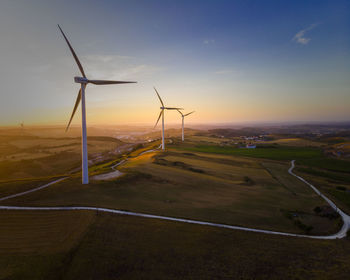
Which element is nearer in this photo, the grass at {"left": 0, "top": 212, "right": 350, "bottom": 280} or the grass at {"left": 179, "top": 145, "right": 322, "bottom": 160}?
the grass at {"left": 0, "top": 212, "right": 350, "bottom": 280}

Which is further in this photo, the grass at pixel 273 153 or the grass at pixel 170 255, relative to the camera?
the grass at pixel 273 153

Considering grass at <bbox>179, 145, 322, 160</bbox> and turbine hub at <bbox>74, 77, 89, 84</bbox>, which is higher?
turbine hub at <bbox>74, 77, 89, 84</bbox>

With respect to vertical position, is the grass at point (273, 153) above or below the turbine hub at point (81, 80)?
below

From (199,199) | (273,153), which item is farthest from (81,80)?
(273,153)

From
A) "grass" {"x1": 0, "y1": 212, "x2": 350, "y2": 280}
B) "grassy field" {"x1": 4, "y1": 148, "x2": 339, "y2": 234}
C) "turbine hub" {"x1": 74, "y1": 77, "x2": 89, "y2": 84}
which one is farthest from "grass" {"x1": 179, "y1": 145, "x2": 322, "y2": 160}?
"grass" {"x1": 0, "y1": 212, "x2": 350, "y2": 280}

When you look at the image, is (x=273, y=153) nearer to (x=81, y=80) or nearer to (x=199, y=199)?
(x=199, y=199)

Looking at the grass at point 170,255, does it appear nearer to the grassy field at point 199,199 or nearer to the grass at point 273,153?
the grassy field at point 199,199

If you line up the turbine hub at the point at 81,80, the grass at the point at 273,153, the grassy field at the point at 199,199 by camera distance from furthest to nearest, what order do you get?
the grass at the point at 273,153 < the turbine hub at the point at 81,80 < the grassy field at the point at 199,199

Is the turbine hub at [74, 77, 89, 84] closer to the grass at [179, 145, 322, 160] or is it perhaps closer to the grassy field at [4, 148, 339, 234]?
the grassy field at [4, 148, 339, 234]

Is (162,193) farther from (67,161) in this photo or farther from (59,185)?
(67,161)

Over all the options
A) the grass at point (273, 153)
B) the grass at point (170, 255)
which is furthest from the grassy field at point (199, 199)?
the grass at point (273, 153)

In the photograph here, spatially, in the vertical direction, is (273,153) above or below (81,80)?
below
